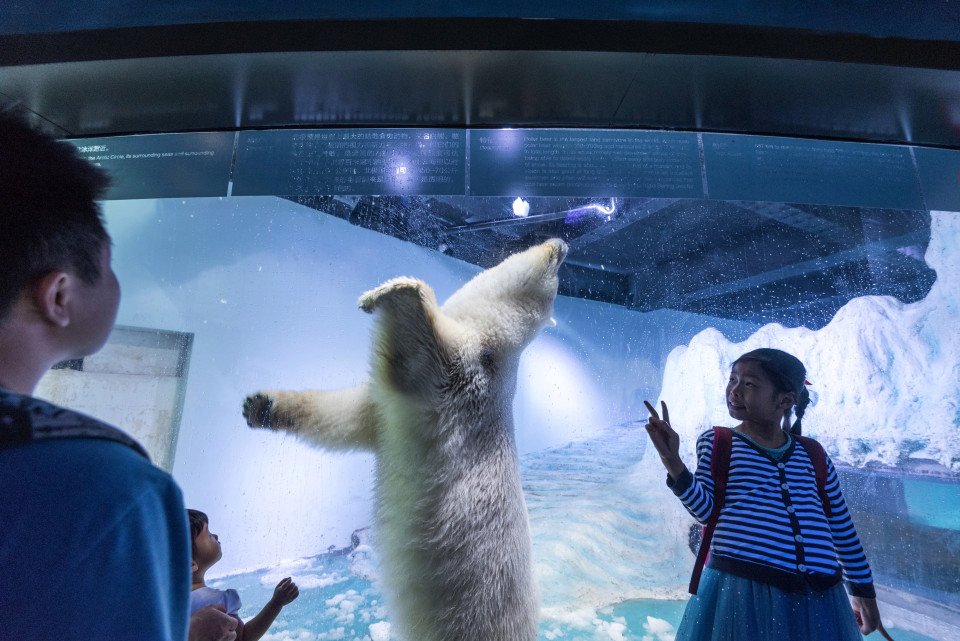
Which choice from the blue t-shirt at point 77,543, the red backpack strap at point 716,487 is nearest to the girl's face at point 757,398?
the red backpack strap at point 716,487

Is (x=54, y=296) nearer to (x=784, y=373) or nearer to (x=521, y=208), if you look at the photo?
(x=784, y=373)

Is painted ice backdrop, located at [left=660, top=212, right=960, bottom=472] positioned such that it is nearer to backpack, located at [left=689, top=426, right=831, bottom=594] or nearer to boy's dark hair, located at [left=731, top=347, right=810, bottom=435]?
boy's dark hair, located at [left=731, top=347, right=810, bottom=435]

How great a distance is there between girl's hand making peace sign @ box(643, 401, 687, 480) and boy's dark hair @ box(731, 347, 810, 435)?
1.20ft

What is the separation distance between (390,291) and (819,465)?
4.40 ft

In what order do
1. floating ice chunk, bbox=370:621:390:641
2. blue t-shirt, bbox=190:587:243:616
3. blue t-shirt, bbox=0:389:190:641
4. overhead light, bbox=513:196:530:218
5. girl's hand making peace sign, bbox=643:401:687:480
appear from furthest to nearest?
overhead light, bbox=513:196:530:218, floating ice chunk, bbox=370:621:390:641, girl's hand making peace sign, bbox=643:401:687:480, blue t-shirt, bbox=190:587:243:616, blue t-shirt, bbox=0:389:190:641

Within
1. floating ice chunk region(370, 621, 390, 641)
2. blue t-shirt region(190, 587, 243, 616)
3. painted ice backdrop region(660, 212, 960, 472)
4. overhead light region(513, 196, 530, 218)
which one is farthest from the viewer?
painted ice backdrop region(660, 212, 960, 472)

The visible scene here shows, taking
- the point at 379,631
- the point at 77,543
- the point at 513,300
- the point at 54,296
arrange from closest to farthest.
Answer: the point at 77,543, the point at 54,296, the point at 513,300, the point at 379,631

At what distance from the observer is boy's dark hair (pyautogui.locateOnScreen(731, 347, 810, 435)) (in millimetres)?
1496

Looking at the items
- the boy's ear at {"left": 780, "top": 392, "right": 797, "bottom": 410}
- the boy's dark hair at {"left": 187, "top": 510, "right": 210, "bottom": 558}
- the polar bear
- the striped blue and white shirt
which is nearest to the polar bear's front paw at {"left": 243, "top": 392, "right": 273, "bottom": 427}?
the polar bear

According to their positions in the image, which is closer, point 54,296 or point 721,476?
point 54,296

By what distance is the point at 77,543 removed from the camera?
1.39ft

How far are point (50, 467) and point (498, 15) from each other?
1.80 metres

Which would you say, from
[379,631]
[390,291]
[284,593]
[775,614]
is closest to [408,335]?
[390,291]

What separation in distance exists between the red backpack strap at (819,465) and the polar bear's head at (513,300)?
0.88m
